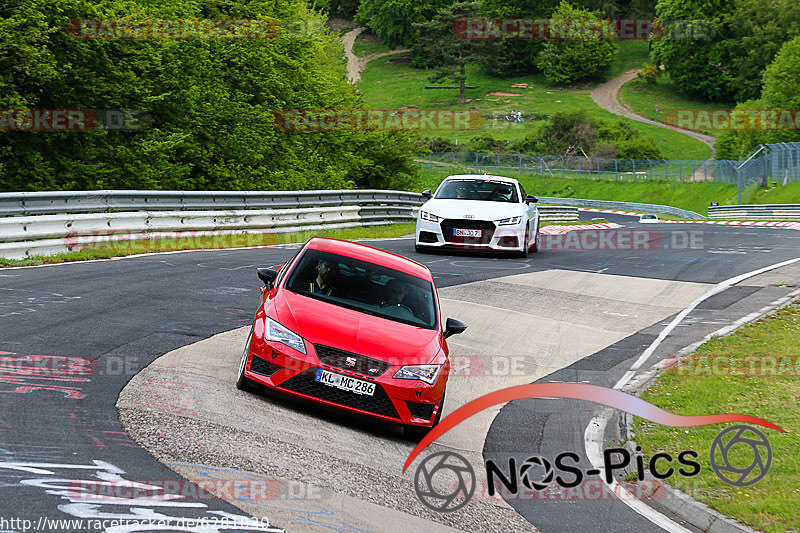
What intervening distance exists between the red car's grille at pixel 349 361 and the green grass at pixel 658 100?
118 meters

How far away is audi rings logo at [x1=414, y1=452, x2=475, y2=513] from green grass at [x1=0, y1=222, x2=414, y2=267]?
10.2m

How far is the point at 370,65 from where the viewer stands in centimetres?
15812

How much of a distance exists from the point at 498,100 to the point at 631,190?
58.8 meters

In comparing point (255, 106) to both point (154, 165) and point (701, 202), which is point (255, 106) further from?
point (701, 202)

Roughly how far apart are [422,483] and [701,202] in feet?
204

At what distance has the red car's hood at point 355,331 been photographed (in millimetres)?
7527

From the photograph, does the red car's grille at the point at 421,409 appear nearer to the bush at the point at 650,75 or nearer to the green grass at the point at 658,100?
the green grass at the point at 658,100

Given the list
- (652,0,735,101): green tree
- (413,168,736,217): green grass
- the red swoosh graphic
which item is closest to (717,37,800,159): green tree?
(413,168,736,217): green grass

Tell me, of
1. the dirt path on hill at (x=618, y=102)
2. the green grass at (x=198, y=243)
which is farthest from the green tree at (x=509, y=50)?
the green grass at (x=198, y=243)

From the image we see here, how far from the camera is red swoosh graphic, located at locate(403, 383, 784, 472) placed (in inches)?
322

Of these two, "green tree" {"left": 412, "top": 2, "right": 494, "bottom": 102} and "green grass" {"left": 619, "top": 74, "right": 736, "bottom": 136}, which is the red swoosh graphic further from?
"green tree" {"left": 412, "top": 2, "right": 494, "bottom": 102}

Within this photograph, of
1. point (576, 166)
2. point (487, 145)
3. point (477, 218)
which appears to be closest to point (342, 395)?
point (477, 218)

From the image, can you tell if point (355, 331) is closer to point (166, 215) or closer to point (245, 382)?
point (245, 382)

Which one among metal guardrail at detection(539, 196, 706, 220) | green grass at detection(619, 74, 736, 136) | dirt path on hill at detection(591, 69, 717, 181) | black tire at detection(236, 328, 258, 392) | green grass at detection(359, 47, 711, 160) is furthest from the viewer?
Answer: green grass at detection(619, 74, 736, 136)
